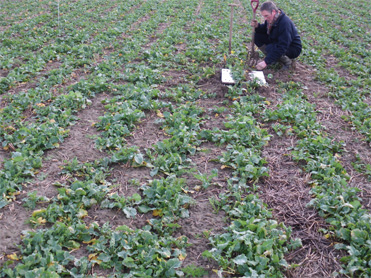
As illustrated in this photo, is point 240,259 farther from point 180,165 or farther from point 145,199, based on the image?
point 180,165

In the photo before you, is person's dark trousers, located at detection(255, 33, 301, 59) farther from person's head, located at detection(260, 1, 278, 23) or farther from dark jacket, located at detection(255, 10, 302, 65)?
person's head, located at detection(260, 1, 278, 23)

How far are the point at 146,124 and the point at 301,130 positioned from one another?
7.19 ft

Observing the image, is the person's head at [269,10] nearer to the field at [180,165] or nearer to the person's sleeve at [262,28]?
the person's sleeve at [262,28]

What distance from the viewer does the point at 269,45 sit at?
6871mm

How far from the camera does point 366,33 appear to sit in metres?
10.4

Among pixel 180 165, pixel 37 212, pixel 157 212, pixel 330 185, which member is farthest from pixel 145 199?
pixel 330 185

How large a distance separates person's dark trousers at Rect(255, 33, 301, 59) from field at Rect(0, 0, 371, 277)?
340mm

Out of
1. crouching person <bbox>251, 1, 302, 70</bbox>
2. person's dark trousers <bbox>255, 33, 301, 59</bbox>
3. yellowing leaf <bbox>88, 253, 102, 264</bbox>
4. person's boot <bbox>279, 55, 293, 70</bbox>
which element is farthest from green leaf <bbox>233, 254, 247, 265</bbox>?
person's boot <bbox>279, 55, 293, 70</bbox>

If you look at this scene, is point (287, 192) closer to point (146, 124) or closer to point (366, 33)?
point (146, 124)

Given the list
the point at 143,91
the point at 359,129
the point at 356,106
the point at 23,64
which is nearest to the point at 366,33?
the point at 356,106

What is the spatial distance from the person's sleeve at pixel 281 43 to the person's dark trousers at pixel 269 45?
0.09 m

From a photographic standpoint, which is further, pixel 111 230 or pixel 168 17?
pixel 168 17

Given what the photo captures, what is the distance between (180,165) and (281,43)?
3.76 metres

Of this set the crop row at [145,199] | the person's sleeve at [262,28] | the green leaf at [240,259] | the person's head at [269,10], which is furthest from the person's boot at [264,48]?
the green leaf at [240,259]
